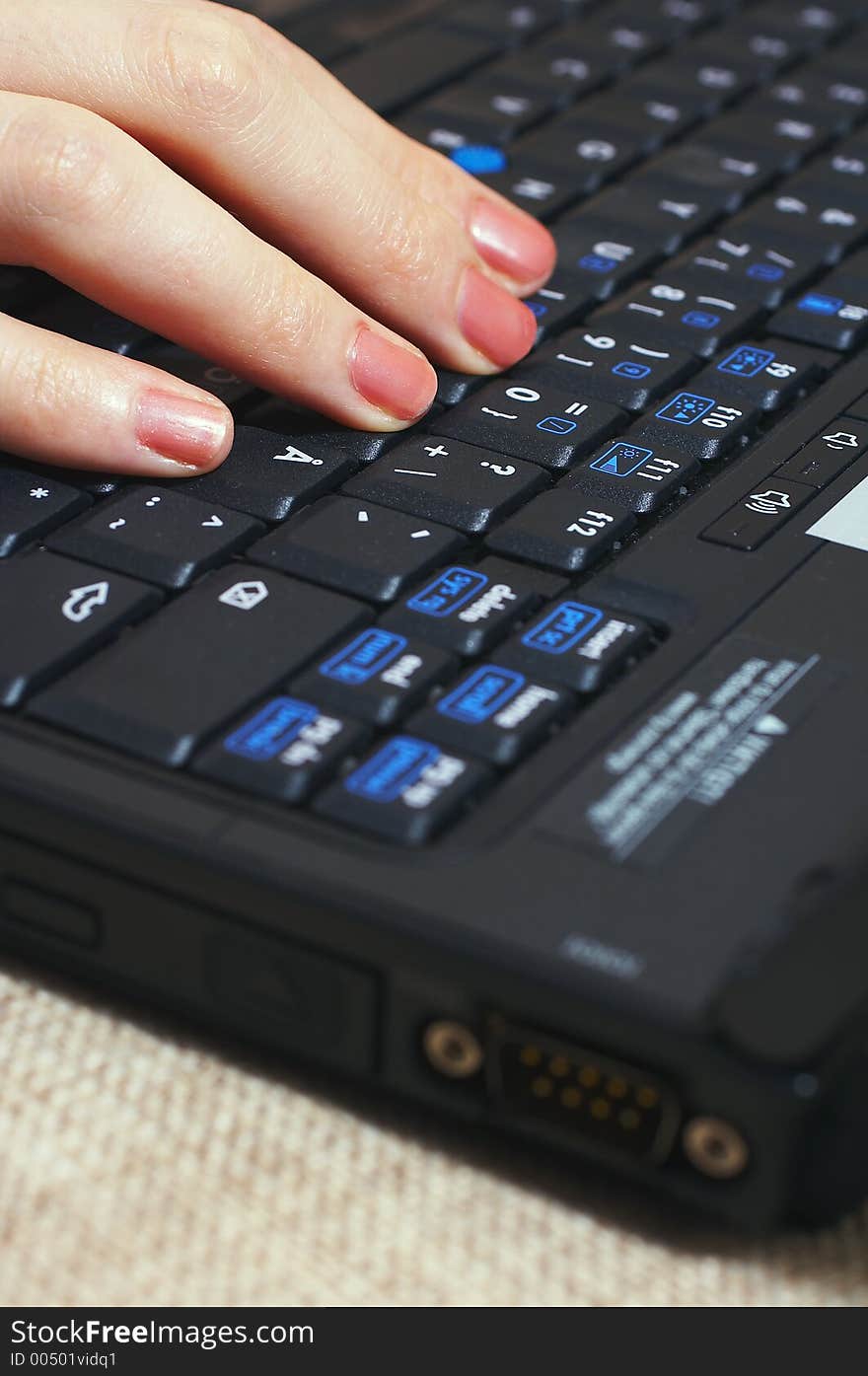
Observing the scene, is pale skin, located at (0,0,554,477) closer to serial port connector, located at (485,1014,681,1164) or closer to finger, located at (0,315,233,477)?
finger, located at (0,315,233,477)

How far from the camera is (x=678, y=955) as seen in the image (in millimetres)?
354

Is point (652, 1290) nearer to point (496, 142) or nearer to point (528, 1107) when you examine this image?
point (528, 1107)

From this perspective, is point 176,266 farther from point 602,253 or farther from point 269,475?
point 602,253

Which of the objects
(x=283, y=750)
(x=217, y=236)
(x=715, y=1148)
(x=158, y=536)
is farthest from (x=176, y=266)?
(x=715, y=1148)

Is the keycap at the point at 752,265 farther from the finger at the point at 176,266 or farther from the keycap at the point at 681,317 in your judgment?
the finger at the point at 176,266

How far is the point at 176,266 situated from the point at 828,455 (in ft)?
0.76

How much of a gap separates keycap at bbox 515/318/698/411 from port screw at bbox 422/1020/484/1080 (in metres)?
0.28

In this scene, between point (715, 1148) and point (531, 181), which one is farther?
point (531, 181)

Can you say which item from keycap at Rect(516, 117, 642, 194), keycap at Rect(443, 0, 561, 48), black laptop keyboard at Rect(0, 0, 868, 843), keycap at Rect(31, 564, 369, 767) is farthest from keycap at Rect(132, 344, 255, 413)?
keycap at Rect(443, 0, 561, 48)

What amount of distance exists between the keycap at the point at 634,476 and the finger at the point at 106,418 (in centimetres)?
12

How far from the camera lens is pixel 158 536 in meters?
0.49

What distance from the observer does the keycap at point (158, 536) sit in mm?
479

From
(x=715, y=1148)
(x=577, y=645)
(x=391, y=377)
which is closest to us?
(x=715, y=1148)

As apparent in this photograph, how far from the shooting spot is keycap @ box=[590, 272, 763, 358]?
0.62m
